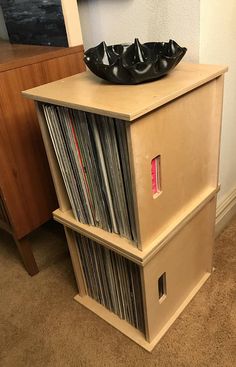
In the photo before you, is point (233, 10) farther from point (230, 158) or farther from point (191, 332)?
point (191, 332)

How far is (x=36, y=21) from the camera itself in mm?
1116

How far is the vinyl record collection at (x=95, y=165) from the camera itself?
2.48 ft

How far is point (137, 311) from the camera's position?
3.36ft

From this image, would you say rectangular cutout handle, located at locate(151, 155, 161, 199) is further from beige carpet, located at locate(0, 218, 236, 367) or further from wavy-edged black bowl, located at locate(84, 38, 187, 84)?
beige carpet, located at locate(0, 218, 236, 367)

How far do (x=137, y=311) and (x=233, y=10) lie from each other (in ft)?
3.21

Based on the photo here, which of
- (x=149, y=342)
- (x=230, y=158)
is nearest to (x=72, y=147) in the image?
(x=149, y=342)

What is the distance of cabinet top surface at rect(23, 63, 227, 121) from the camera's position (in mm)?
665

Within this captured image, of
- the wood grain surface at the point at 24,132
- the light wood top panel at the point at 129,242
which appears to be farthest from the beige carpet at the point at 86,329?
the light wood top panel at the point at 129,242

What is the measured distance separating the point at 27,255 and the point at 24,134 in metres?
0.48

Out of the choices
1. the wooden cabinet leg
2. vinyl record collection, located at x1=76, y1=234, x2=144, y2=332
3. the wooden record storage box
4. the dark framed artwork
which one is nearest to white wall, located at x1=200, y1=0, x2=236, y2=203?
the wooden record storage box

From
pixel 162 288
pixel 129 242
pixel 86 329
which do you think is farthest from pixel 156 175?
pixel 86 329

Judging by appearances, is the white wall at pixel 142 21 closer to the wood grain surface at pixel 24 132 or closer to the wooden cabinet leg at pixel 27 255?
the wood grain surface at pixel 24 132

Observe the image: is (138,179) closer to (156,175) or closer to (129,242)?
(156,175)

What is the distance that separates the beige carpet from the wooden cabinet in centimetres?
20
